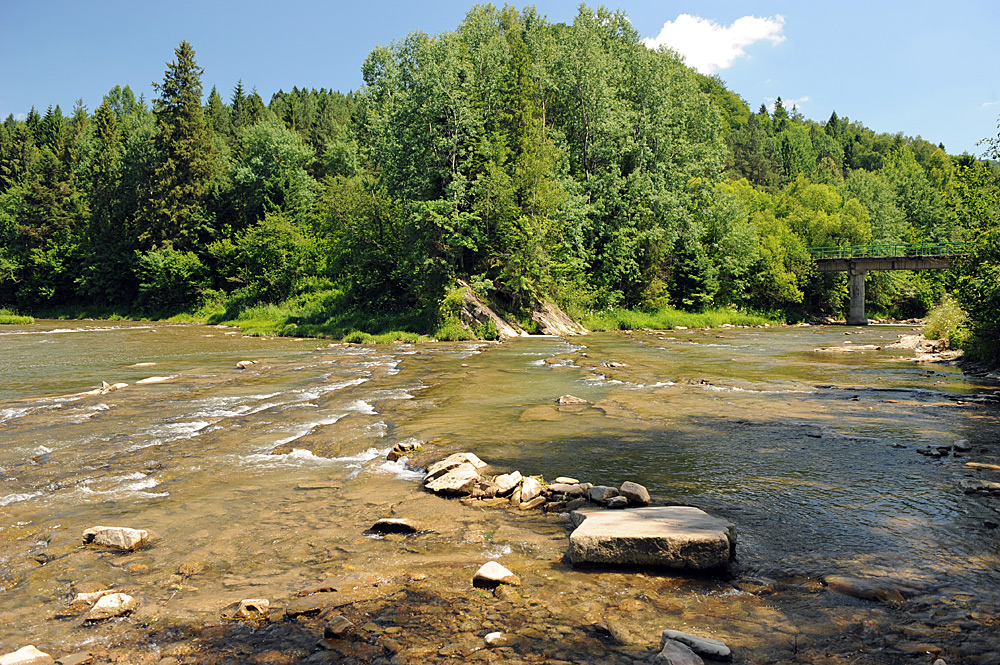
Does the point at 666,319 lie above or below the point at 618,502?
above

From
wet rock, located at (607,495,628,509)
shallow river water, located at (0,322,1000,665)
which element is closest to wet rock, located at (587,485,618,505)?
wet rock, located at (607,495,628,509)

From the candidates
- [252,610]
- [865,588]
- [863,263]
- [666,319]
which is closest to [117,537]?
[252,610]

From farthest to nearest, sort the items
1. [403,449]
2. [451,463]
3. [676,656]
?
A: [403,449] < [451,463] < [676,656]

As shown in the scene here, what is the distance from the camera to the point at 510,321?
3500 cm

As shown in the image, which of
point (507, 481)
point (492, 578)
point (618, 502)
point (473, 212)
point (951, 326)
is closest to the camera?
point (492, 578)

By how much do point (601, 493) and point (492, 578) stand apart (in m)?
2.38

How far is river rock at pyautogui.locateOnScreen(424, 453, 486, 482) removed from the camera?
8109mm

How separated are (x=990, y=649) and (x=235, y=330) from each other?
140 ft

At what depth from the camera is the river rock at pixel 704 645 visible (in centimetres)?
392

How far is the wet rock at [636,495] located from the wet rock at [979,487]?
390 centimetres

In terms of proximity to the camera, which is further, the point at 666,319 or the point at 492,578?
the point at 666,319

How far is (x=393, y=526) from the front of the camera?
20.9 feet

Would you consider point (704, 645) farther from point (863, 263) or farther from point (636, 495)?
point (863, 263)

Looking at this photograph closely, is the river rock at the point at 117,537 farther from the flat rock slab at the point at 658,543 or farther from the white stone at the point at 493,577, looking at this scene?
the flat rock slab at the point at 658,543
